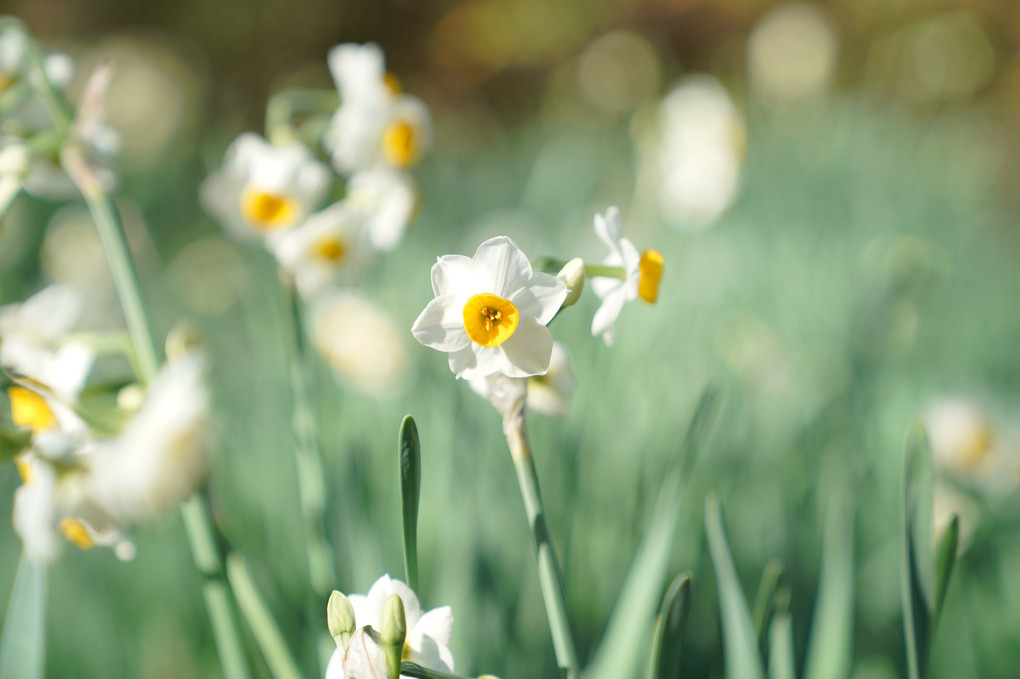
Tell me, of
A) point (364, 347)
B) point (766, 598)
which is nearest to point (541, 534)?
point (766, 598)

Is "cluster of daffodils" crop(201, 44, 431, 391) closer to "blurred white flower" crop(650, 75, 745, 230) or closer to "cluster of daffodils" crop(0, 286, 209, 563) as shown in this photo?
"cluster of daffodils" crop(0, 286, 209, 563)

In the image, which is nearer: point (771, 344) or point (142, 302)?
point (142, 302)

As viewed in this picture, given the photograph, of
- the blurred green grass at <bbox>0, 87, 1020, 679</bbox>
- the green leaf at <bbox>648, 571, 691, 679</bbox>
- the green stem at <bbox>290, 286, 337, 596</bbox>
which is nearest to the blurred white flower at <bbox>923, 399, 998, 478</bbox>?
the blurred green grass at <bbox>0, 87, 1020, 679</bbox>

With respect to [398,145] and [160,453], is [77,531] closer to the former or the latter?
[160,453]

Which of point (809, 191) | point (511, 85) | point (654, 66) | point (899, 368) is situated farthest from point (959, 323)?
point (511, 85)

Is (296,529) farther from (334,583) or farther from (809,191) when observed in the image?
(809,191)
